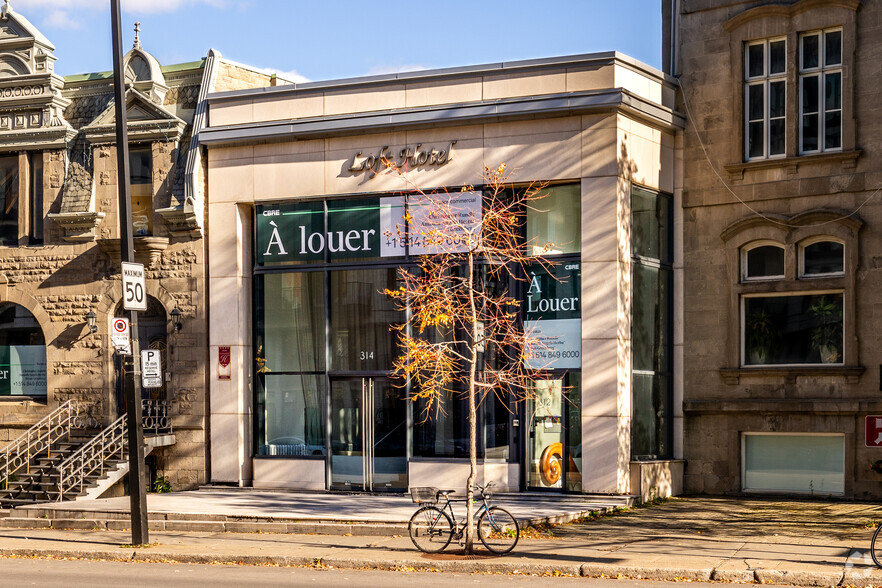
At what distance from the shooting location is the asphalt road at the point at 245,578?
13.3 m

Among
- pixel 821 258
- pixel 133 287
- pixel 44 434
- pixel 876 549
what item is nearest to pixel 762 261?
pixel 821 258

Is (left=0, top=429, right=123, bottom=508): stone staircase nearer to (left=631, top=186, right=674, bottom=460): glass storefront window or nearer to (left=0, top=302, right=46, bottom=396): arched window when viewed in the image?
(left=0, top=302, right=46, bottom=396): arched window

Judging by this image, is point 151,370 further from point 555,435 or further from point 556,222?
point 556,222

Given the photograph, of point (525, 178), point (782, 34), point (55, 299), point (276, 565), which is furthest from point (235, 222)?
point (782, 34)

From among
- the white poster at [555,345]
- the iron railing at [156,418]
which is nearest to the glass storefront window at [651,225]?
the white poster at [555,345]

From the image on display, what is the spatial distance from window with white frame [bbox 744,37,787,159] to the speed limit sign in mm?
11989

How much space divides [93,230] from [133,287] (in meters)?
8.24

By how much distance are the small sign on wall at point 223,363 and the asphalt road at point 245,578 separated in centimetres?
783

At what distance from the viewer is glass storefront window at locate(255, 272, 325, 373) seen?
22953 millimetres

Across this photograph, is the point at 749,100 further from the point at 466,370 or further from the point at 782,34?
the point at 466,370

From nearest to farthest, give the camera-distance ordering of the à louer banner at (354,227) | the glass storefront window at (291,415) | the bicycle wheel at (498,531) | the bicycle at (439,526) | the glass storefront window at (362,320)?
1. the bicycle wheel at (498,531)
2. the bicycle at (439,526)
3. the à louer banner at (354,227)
4. the glass storefront window at (362,320)
5. the glass storefront window at (291,415)

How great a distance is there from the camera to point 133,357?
17.0m

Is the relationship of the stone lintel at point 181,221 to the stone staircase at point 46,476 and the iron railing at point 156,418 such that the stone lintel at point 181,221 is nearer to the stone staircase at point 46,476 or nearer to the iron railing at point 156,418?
the iron railing at point 156,418

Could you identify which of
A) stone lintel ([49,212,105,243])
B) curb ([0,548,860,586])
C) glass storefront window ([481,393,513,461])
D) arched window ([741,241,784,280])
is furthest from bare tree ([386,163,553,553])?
stone lintel ([49,212,105,243])
